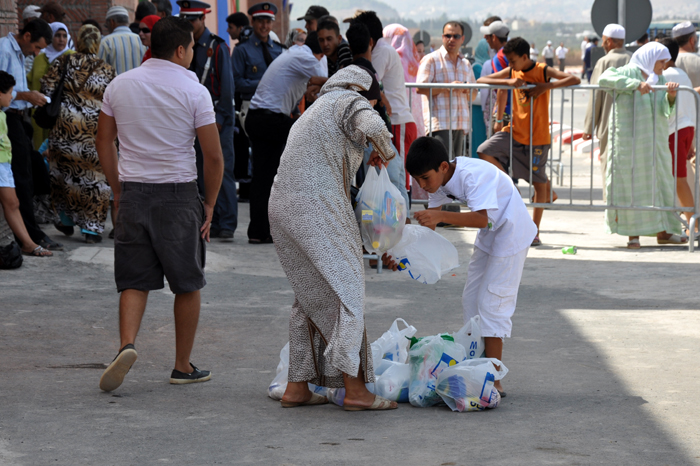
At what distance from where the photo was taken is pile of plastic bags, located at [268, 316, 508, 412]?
419 cm

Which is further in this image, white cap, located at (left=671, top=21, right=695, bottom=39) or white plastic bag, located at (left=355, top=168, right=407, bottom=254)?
white cap, located at (left=671, top=21, right=695, bottom=39)

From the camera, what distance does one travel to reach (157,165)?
4453 millimetres

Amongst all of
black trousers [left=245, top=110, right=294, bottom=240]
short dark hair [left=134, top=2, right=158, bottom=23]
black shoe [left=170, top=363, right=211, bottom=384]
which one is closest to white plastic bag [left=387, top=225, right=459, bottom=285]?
black shoe [left=170, top=363, right=211, bottom=384]

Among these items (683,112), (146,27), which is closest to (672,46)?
(683,112)

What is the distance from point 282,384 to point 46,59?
17.6 feet

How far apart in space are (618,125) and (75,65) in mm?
5012

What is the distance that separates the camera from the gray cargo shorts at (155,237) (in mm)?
4426

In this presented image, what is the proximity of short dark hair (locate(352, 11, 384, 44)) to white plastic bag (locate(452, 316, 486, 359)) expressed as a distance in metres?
3.90

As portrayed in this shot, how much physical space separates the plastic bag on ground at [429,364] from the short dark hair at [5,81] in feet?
14.6

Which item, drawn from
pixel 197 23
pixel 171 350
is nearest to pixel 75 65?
pixel 197 23

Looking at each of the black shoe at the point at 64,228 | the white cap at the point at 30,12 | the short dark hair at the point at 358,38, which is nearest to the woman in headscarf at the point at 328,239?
the short dark hair at the point at 358,38

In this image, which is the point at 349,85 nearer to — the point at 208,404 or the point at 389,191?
the point at 389,191

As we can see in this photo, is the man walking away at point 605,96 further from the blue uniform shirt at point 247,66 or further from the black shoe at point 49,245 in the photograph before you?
the black shoe at point 49,245

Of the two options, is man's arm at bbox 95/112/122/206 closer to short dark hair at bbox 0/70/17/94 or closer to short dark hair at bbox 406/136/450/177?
short dark hair at bbox 406/136/450/177
